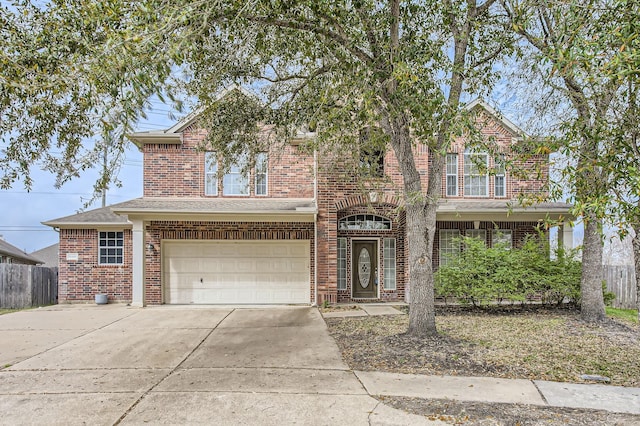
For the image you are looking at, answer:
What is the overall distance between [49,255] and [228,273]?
35644 millimetres

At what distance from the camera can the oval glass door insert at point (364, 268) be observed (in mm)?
13672

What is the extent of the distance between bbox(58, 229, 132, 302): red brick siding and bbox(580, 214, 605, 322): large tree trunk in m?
13.2

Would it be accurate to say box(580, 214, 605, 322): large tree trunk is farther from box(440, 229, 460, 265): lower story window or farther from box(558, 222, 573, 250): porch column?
box(440, 229, 460, 265): lower story window

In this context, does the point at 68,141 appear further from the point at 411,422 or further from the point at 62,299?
the point at 62,299

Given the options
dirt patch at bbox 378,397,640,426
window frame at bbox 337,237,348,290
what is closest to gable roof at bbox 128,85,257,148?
window frame at bbox 337,237,348,290

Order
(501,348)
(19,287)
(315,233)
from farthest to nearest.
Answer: (19,287), (315,233), (501,348)

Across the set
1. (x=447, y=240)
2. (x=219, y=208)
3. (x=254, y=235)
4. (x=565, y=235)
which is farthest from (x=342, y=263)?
A: (x=565, y=235)

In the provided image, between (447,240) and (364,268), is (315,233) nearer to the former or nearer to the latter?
(364,268)

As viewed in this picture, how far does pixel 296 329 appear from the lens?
9289mm

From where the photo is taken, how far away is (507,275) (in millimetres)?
11000

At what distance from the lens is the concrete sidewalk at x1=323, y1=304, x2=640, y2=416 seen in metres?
4.93

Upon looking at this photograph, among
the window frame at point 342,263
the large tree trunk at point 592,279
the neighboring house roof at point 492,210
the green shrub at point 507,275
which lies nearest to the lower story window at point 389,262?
the window frame at point 342,263

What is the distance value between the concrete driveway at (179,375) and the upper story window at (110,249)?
364cm

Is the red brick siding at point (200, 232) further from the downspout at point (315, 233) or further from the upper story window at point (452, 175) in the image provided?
the upper story window at point (452, 175)
